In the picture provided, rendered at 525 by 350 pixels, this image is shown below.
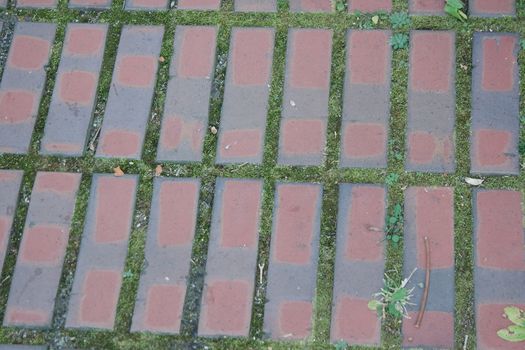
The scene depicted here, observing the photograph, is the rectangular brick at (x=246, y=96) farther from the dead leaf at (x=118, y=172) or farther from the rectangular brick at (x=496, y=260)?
the rectangular brick at (x=496, y=260)

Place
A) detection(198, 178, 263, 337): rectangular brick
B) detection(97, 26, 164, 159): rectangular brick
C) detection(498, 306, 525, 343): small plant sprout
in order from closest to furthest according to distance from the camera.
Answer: detection(498, 306, 525, 343): small plant sprout
detection(198, 178, 263, 337): rectangular brick
detection(97, 26, 164, 159): rectangular brick

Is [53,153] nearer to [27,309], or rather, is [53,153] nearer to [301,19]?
[27,309]

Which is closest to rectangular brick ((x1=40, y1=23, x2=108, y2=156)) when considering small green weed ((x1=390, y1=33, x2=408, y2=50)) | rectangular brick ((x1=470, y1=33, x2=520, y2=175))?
small green weed ((x1=390, y1=33, x2=408, y2=50))

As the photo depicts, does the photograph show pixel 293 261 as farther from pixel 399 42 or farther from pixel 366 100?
pixel 399 42

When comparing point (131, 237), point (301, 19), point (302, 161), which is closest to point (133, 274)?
point (131, 237)

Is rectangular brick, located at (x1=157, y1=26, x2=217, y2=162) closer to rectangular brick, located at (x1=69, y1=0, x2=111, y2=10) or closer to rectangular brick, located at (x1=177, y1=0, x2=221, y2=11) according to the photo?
rectangular brick, located at (x1=177, y1=0, x2=221, y2=11)

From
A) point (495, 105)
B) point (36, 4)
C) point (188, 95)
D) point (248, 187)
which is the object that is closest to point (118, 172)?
point (188, 95)

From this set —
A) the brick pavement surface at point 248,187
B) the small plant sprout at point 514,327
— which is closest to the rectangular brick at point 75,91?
the brick pavement surface at point 248,187
